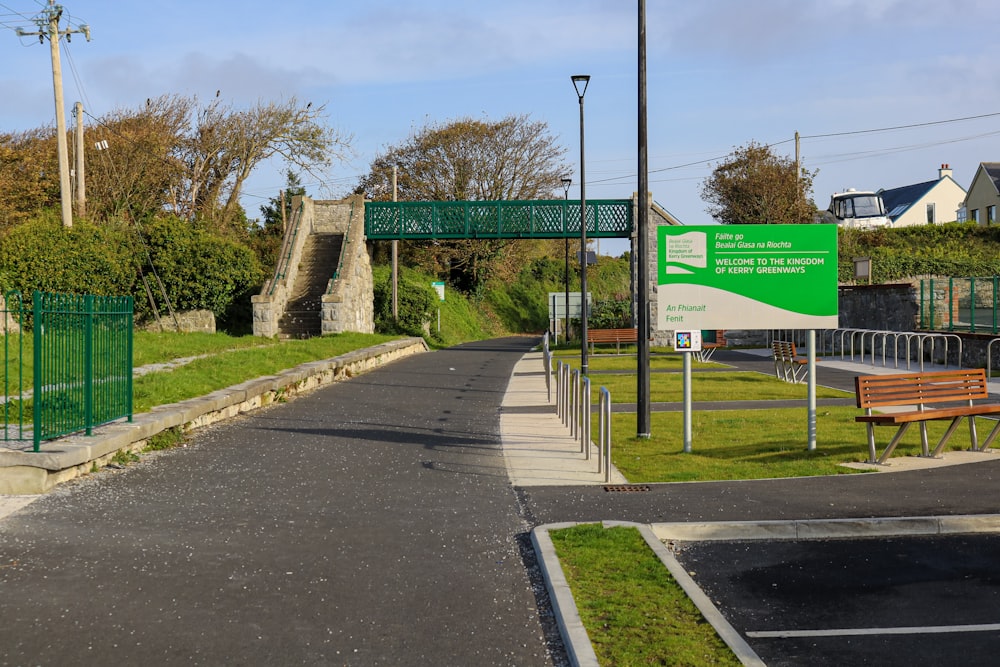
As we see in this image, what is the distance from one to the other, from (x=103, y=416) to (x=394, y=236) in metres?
27.9

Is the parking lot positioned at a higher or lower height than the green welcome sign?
lower

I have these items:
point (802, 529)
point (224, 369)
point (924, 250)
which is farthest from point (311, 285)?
point (924, 250)

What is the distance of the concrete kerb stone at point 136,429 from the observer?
8805mm

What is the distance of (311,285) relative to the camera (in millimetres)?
35469

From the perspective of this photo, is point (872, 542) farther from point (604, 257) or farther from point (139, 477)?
point (604, 257)

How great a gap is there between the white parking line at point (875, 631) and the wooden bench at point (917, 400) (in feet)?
16.5

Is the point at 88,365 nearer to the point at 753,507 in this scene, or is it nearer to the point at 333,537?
the point at 333,537

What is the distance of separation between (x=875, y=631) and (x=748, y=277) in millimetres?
7065

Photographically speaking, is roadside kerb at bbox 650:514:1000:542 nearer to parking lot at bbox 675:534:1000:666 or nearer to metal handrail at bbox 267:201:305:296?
parking lot at bbox 675:534:1000:666

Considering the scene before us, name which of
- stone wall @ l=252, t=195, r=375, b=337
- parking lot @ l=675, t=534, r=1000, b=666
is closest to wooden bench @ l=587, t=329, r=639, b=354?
stone wall @ l=252, t=195, r=375, b=337

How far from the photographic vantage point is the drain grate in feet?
29.7

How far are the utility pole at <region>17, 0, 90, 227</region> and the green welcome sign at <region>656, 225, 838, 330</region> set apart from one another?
21056mm

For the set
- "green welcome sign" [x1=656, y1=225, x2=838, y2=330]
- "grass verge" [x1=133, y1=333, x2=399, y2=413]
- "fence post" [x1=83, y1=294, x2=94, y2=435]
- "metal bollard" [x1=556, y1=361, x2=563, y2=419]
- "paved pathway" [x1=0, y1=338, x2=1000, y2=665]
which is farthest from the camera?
"metal bollard" [x1=556, y1=361, x2=563, y2=419]

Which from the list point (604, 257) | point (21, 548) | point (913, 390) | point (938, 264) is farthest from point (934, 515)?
point (604, 257)
